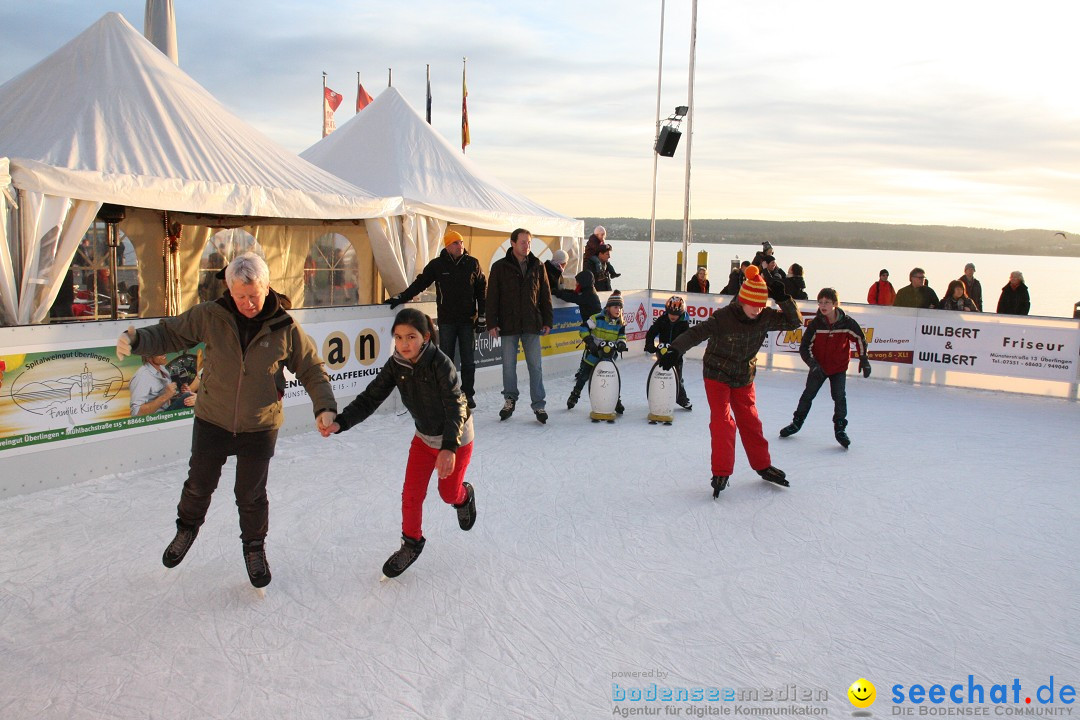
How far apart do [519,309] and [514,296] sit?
0.12m

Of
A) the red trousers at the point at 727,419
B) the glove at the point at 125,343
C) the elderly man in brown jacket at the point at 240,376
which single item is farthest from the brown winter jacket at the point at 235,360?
the red trousers at the point at 727,419

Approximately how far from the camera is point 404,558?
146 inches

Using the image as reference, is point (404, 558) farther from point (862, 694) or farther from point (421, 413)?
point (862, 694)

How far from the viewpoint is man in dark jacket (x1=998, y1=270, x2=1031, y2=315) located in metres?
10.1

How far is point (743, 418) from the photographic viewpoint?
5094mm

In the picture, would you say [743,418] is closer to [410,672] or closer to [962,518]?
[962,518]

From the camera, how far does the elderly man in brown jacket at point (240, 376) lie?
3188 mm

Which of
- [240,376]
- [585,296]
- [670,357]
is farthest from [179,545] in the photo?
[585,296]

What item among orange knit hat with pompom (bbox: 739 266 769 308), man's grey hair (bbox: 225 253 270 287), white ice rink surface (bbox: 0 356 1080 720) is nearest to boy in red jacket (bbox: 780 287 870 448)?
white ice rink surface (bbox: 0 356 1080 720)

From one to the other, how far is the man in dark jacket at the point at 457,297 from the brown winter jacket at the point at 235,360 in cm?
370

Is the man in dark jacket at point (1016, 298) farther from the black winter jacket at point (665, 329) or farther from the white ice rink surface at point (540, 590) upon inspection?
the black winter jacket at point (665, 329)

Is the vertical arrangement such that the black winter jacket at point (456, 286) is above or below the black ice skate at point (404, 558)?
above

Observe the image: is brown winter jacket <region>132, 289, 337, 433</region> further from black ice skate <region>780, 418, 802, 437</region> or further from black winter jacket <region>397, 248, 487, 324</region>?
black ice skate <region>780, 418, 802, 437</region>

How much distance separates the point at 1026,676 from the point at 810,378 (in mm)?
3946
